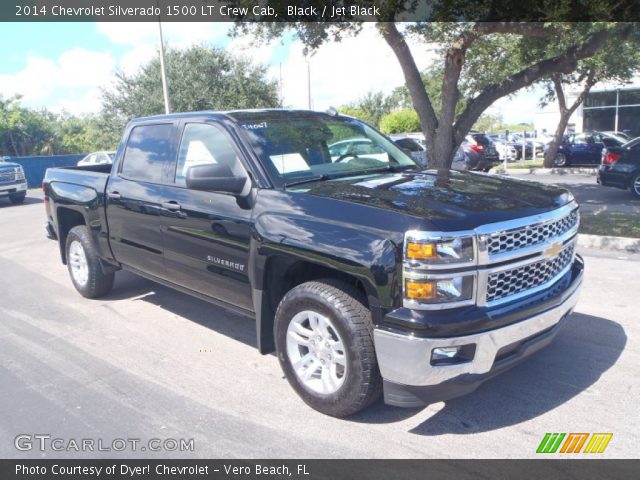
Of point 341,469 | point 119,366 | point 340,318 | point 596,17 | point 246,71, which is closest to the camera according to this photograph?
point 341,469

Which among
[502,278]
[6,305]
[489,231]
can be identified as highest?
[489,231]

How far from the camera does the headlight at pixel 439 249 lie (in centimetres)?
304

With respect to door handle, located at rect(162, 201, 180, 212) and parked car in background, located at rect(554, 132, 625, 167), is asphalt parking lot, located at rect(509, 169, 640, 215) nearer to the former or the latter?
parked car in background, located at rect(554, 132, 625, 167)

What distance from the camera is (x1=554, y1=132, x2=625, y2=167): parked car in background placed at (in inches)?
882

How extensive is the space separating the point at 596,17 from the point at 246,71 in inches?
952

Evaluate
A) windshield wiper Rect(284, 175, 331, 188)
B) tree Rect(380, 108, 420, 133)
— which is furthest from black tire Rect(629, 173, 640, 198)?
tree Rect(380, 108, 420, 133)

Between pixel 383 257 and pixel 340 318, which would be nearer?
pixel 383 257

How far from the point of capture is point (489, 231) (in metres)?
3.14

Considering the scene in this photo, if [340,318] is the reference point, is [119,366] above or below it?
below

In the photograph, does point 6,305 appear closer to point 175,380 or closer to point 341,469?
point 175,380

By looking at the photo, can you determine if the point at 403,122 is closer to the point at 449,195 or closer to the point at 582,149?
the point at 582,149

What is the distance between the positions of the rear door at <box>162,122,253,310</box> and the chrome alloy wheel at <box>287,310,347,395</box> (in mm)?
620

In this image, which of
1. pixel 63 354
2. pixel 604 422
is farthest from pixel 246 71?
pixel 604 422

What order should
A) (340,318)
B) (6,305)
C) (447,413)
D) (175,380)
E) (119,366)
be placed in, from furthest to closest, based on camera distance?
1. (6,305)
2. (119,366)
3. (175,380)
4. (447,413)
5. (340,318)
